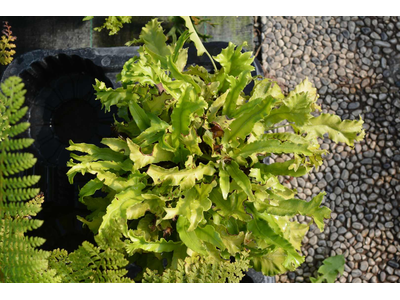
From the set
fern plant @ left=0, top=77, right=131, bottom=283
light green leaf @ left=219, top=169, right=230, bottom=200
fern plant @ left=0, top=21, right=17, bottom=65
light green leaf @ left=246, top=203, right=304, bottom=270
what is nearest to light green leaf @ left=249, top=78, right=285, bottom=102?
light green leaf @ left=219, top=169, right=230, bottom=200

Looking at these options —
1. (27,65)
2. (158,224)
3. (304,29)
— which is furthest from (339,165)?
(27,65)

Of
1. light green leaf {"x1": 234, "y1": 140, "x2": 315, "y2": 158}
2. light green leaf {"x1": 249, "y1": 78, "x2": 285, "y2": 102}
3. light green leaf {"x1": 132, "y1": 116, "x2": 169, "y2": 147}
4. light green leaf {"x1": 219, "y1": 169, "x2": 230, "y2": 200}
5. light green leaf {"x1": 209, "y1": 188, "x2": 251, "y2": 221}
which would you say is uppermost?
light green leaf {"x1": 249, "y1": 78, "x2": 285, "y2": 102}

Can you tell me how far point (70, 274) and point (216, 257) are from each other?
557 millimetres

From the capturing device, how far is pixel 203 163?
1.51 metres

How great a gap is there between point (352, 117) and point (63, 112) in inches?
70.1

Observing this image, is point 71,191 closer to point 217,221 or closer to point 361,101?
point 217,221

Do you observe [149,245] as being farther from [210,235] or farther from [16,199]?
[16,199]

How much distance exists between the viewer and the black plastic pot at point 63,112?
6.20ft

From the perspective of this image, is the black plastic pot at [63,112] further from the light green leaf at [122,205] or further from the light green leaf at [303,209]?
the light green leaf at [303,209]

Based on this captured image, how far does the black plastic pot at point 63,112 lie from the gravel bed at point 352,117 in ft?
1.82

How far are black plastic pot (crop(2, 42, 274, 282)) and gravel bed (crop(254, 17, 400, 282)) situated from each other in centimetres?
55

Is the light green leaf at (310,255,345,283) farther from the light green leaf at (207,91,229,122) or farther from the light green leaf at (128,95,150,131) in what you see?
the light green leaf at (128,95,150,131)

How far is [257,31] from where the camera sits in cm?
244

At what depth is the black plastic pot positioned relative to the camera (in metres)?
1.89
